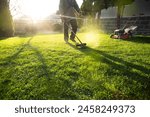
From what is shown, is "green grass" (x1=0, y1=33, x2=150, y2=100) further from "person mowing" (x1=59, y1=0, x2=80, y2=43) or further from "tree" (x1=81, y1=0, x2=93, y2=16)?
"tree" (x1=81, y1=0, x2=93, y2=16)

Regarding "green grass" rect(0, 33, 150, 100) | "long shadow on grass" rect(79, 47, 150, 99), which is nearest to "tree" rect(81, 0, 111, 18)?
"green grass" rect(0, 33, 150, 100)

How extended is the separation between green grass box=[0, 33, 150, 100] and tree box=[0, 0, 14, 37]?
28.3ft

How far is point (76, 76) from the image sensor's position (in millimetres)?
4523

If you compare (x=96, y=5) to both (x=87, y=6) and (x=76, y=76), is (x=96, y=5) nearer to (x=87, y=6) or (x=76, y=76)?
(x=87, y=6)

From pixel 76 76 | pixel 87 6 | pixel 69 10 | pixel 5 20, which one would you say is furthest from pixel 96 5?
pixel 76 76

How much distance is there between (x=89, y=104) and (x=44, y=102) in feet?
2.22

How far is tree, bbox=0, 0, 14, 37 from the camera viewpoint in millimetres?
14086

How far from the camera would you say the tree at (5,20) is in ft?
46.2

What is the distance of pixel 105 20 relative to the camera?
19.1 meters

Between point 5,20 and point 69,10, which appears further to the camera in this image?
point 5,20

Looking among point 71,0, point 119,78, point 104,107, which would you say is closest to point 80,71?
point 119,78

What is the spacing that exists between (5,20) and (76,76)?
439 inches

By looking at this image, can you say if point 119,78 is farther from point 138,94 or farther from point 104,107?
point 104,107

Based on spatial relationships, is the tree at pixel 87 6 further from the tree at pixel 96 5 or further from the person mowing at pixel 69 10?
the person mowing at pixel 69 10
